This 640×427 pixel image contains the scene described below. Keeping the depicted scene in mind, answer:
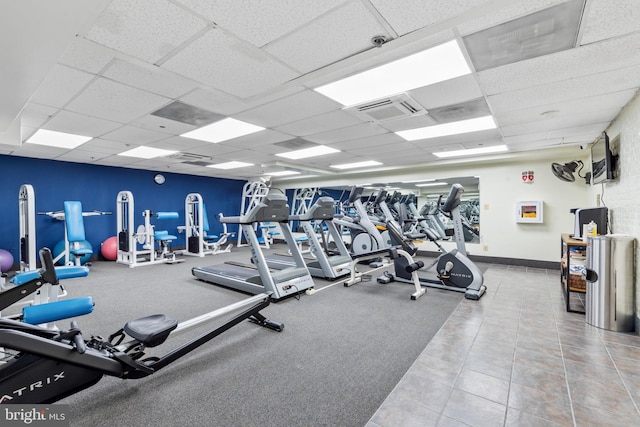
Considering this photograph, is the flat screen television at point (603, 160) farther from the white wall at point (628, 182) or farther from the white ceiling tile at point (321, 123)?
the white ceiling tile at point (321, 123)

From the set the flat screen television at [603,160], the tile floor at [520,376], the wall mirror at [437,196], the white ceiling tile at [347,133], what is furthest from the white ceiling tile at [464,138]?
the tile floor at [520,376]

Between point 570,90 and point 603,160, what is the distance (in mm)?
1801

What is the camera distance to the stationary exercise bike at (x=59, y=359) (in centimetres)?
142

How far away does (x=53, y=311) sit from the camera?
6.00 feet

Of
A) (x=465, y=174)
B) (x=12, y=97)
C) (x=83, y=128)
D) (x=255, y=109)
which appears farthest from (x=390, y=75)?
(x=465, y=174)

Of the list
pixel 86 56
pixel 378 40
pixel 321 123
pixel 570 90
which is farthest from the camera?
pixel 321 123

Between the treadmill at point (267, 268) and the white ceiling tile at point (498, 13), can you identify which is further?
the treadmill at point (267, 268)

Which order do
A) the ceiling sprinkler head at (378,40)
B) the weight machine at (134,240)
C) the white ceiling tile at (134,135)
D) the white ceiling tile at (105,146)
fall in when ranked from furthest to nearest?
the weight machine at (134,240) → the white ceiling tile at (105,146) → the white ceiling tile at (134,135) → the ceiling sprinkler head at (378,40)

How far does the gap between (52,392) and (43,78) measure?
2394 millimetres

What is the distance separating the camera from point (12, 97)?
267 centimetres

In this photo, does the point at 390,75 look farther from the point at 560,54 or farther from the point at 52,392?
the point at 52,392

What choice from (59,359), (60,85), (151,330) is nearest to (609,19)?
(151,330)

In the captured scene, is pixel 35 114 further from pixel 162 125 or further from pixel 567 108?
pixel 567 108

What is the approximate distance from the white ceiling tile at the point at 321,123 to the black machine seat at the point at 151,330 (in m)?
2.77
